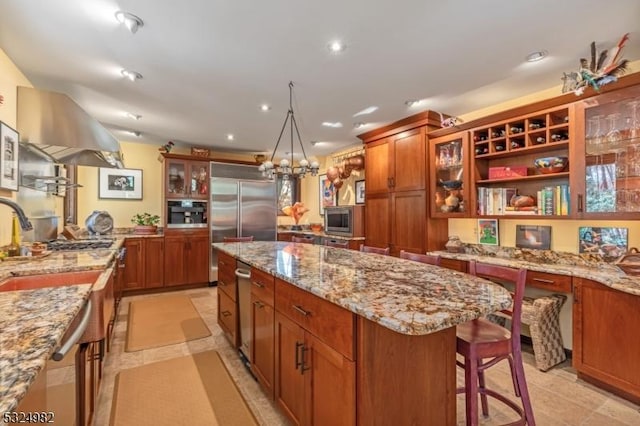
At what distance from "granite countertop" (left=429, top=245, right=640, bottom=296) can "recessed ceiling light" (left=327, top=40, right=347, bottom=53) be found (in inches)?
90.4

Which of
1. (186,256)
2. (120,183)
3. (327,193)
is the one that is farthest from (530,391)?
(120,183)

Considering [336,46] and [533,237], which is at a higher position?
[336,46]

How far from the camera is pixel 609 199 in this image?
96.0 inches

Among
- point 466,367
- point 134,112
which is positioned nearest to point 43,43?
point 134,112

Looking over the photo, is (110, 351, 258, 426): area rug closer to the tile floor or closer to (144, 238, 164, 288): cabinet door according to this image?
the tile floor

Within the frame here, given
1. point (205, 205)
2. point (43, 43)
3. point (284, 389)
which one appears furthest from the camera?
point (205, 205)

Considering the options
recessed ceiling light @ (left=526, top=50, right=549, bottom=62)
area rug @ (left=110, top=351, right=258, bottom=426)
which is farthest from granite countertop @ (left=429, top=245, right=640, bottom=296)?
area rug @ (left=110, top=351, right=258, bottom=426)

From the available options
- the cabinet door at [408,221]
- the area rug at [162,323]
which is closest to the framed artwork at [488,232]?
the cabinet door at [408,221]

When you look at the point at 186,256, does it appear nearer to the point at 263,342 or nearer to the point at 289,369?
the point at 263,342

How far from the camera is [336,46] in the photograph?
2.34 m

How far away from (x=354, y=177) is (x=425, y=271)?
4.04 metres

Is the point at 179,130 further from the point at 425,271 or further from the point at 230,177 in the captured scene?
the point at 425,271

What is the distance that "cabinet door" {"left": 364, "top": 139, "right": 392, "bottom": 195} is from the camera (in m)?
4.29

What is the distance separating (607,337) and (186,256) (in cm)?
526
